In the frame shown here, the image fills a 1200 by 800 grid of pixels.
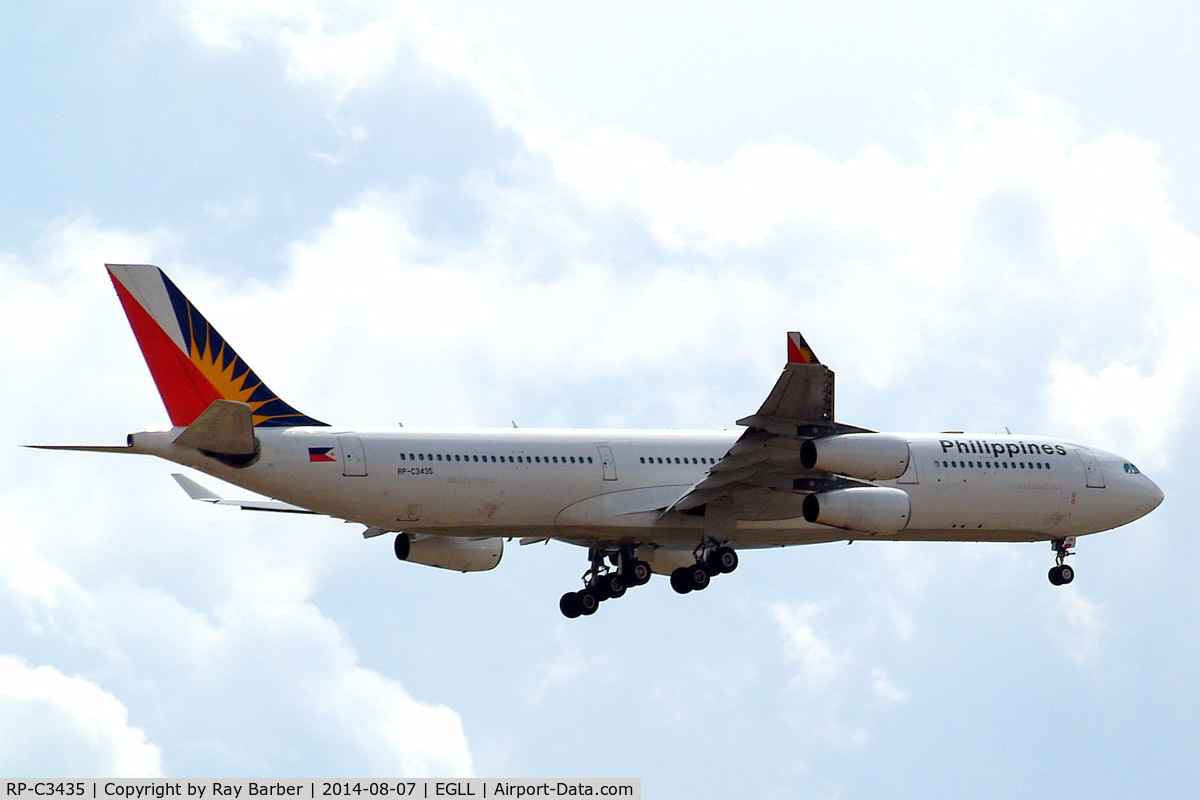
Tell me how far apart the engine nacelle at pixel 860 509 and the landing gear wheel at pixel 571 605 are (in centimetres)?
615

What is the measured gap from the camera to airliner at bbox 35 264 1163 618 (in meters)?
31.9

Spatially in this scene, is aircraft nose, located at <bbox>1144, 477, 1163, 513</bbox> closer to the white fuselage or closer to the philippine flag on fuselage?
the white fuselage

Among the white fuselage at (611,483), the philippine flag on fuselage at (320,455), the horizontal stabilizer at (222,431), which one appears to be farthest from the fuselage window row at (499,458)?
the horizontal stabilizer at (222,431)

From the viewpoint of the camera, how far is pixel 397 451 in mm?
32844

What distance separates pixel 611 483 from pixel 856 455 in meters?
5.85

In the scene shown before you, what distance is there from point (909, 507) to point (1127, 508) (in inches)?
327

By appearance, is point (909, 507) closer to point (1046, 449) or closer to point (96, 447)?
point (1046, 449)

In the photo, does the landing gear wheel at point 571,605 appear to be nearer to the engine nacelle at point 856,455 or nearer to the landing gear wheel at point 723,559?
the landing gear wheel at point 723,559

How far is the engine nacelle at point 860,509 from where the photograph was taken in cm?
3459

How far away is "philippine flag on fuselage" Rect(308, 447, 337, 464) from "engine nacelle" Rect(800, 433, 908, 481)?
29.7 ft

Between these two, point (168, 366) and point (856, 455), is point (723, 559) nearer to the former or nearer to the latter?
point (856, 455)

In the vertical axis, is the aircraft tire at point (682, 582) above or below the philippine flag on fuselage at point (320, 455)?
below

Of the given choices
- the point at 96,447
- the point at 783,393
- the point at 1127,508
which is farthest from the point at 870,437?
the point at 96,447

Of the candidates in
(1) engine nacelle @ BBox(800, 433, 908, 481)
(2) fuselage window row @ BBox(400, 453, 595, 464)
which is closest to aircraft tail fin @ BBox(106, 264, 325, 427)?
(2) fuselage window row @ BBox(400, 453, 595, 464)
